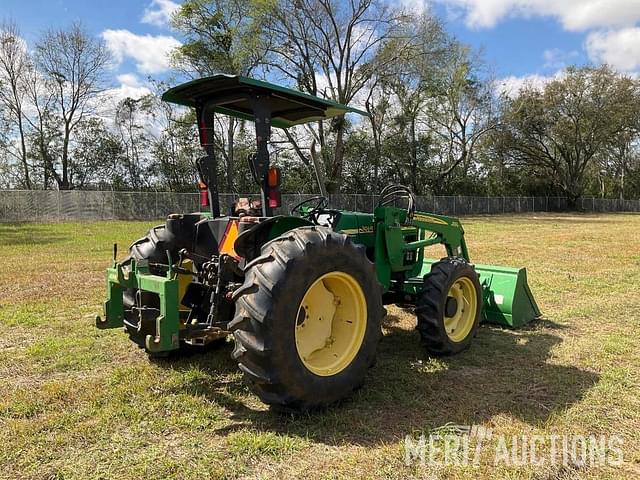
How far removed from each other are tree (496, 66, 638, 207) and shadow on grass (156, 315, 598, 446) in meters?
40.6

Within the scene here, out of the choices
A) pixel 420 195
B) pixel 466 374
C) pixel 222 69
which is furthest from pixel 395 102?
pixel 466 374

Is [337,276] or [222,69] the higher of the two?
[222,69]

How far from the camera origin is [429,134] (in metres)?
42.1

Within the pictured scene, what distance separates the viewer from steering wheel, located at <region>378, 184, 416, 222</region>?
541cm

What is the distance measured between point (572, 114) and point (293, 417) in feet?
160

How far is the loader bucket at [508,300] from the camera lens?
241 inches

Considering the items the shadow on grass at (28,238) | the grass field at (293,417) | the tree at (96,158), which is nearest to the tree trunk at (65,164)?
the tree at (96,158)

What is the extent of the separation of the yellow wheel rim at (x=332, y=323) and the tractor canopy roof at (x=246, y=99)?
4.96 ft

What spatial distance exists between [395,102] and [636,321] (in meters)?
35.5

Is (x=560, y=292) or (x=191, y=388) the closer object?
(x=191, y=388)

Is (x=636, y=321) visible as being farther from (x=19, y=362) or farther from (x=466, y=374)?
(x=19, y=362)

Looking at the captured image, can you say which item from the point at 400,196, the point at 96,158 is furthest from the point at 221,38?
the point at 400,196

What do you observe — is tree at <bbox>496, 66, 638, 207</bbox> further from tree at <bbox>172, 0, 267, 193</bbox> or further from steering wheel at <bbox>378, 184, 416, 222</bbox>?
steering wheel at <bbox>378, 184, 416, 222</bbox>

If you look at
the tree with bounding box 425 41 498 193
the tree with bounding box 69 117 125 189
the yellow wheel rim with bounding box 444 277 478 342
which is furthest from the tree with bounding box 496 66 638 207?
the yellow wheel rim with bounding box 444 277 478 342
